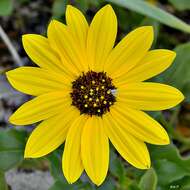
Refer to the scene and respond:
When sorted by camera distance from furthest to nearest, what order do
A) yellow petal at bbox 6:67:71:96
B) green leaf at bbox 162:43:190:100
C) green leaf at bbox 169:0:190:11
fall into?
1. green leaf at bbox 169:0:190:11
2. green leaf at bbox 162:43:190:100
3. yellow petal at bbox 6:67:71:96

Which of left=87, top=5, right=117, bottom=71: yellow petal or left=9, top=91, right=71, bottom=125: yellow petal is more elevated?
left=87, top=5, right=117, bottom=71: yellow petal

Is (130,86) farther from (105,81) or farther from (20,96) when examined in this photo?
(20,96)

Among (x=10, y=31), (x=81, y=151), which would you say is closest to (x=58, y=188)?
(x=81, y=151)

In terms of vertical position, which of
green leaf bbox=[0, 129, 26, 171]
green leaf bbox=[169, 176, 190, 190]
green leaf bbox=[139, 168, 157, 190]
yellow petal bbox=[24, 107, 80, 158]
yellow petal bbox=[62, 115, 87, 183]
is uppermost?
yellow petal bbox=[24, 107, 80, 158]

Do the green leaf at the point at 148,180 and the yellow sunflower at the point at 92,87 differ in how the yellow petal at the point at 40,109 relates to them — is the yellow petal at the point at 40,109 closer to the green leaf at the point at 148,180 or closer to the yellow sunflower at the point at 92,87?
the yellow sunflower at the point at 92,87

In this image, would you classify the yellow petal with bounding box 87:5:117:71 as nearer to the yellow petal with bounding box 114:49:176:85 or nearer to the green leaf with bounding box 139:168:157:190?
the yellow petal with bounding box 114:49:176:85

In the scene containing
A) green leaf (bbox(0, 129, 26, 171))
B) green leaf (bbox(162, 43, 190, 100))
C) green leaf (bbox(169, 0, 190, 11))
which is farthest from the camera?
green leaf (bbox(169, 0, 190, 11))

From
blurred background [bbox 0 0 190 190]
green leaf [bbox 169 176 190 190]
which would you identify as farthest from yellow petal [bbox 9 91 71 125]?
green leaf [bbox 169 176 190 190]
